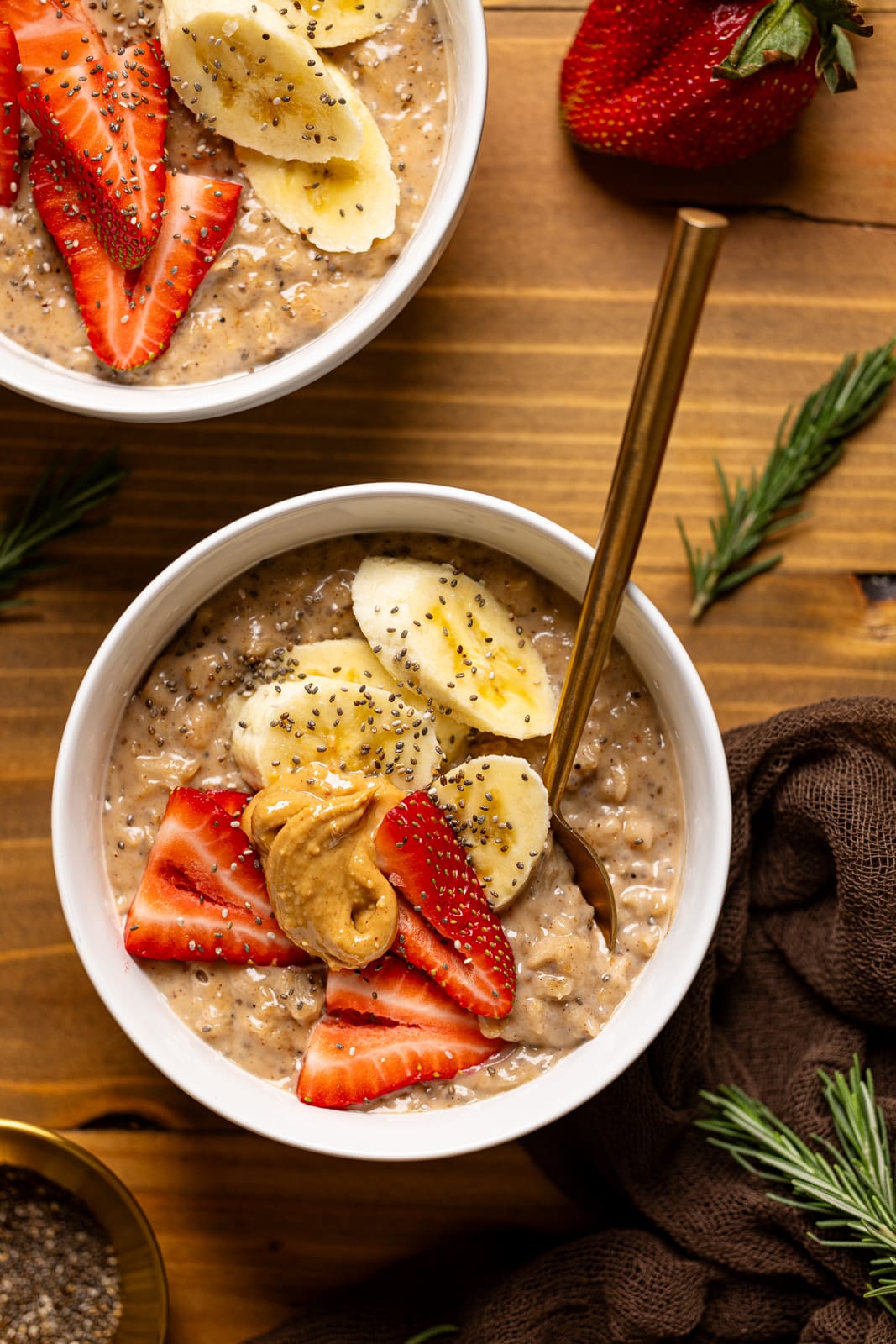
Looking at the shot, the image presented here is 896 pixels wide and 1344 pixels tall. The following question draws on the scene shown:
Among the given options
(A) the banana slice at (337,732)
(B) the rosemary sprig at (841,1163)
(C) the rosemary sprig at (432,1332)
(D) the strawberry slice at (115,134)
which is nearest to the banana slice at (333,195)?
(D) the strawberry slice at (115,134)

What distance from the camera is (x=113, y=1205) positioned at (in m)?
1.96

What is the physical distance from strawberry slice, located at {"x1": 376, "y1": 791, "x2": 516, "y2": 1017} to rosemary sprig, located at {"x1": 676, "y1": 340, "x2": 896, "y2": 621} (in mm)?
674

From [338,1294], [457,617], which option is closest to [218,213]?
[457,617]

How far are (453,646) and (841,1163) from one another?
1037 mm

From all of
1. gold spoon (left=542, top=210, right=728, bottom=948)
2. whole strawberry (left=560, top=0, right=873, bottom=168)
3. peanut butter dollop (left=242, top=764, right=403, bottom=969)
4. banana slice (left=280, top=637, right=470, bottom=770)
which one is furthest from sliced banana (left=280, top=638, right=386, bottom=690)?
whole strawberry (left=560, top=0, right=873, bottom=168)

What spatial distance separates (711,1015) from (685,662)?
0.74 meters

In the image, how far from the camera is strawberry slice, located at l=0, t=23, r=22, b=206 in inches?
68.1

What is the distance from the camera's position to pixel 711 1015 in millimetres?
2082

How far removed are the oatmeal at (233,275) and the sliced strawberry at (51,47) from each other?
0.20ft

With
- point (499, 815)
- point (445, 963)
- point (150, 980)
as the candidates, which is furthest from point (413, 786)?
point (150, 980)

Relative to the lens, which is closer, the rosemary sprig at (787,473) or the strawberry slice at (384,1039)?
the strawberry slice at (384,1039)

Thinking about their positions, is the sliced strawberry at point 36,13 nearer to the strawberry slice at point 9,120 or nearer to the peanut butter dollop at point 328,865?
the strawberry slice at point 9,120

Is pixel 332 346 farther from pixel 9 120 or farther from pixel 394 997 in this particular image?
pixel 394 997

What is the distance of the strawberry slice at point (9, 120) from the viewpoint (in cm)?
173
